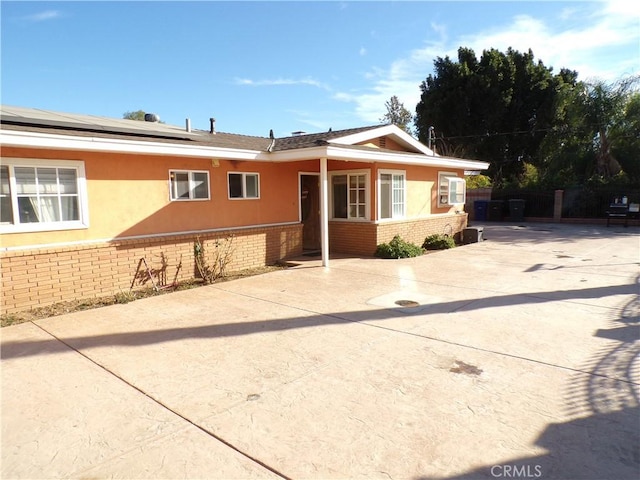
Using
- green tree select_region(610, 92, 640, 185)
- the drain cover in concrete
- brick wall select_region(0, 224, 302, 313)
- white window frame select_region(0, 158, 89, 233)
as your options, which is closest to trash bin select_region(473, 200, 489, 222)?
green tree select_region(610, 92, 640, 185)

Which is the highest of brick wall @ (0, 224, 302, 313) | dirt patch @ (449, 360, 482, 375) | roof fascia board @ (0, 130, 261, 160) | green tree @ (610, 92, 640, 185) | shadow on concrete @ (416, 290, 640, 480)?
green tree @ (610, 92, 640, 185)

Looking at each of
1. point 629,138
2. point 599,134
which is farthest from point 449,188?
point 629,138

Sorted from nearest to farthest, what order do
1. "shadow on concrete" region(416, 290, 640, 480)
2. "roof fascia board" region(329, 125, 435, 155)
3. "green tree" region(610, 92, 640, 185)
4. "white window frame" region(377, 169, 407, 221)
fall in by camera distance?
1. "shadow on concrete" region(416, 290, 640, 480)
2. "roof fascia board" region(329, 125, 435, 155)
3. "white window frame" region(377, 169, 407, 221)
4. "green tree" region(610, 92, 640, 185)

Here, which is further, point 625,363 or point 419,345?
point 419,345

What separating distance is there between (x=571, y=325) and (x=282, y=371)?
→ 13.1 ft

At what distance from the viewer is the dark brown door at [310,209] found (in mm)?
12641

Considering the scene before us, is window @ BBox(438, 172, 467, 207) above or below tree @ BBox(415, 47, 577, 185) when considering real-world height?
below

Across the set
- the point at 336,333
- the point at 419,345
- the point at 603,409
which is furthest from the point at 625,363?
the point at 336,333

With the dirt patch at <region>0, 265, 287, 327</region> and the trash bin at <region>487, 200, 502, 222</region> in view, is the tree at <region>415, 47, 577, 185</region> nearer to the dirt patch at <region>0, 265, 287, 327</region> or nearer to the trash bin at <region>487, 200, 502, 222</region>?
the trash bin at <region>487, 200, 502, 222</region>

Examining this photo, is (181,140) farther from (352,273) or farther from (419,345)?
(419,345)

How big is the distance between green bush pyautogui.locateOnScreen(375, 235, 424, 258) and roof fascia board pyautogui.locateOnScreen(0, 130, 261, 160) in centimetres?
447

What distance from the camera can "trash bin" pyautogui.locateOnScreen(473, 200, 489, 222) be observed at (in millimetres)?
25141

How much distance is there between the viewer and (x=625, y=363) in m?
4.36

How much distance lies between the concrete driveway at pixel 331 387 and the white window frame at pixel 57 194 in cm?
159
